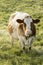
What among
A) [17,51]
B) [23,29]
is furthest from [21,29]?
[17,51]

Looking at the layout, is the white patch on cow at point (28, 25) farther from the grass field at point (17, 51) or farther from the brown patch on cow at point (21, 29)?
the grass field at point (17, 51)

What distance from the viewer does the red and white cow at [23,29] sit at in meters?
9.80

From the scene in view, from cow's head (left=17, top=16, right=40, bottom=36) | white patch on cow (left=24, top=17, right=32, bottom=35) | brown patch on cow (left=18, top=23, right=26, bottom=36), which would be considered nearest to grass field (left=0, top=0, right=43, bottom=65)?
brown patch on cow (left=18, top=23, right=26, bottom=36)

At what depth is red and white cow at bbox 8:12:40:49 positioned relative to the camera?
32.2ft

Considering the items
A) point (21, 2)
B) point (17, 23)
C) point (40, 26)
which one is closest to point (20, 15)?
point (17, 23)

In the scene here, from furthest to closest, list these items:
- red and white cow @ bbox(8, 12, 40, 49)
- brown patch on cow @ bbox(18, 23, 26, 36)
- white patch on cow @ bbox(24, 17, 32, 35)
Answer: brown patch on cow @ bbox(18, 23, 26, 36) < red and white cow @ bbox(8, 12, 40, 49) < white patch on cow @ bbox(24, 17, 32, 35)

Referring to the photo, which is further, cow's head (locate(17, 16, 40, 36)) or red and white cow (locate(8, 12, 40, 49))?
red and white cow (locate(8, 12, 40, 49))

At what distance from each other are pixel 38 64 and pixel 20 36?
135 centimetres

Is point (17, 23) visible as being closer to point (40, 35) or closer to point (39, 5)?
point (40, 35)

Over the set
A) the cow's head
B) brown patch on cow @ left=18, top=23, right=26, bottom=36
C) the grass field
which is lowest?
the grass field

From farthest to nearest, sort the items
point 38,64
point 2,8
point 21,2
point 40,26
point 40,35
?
point 21,2 < point 2,8 < point 40,26 < point 40,35 < point 38,64

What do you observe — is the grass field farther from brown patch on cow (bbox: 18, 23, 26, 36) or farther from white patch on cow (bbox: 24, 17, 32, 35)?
white patch on cow (bbox: 24, 17, 32, 35)

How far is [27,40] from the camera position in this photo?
10.2 meters

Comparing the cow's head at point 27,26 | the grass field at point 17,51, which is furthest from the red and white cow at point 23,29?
the grass field at point 17,51
